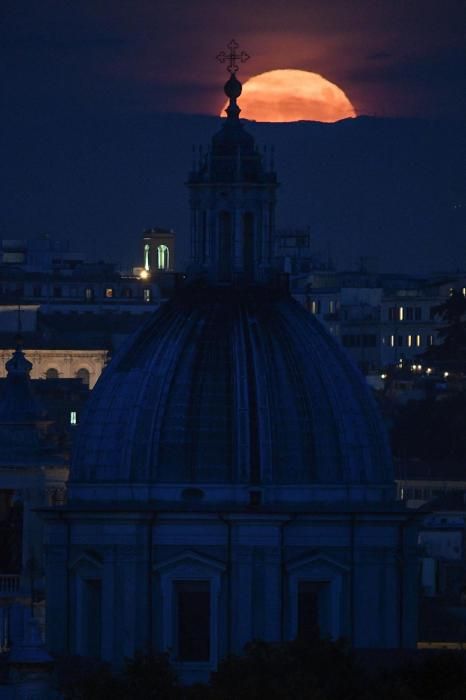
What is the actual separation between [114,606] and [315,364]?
520 centimetres

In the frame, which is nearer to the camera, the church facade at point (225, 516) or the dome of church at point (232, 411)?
the church facade at point (225, 516)

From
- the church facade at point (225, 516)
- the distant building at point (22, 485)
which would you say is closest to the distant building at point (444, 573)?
the church facade at point (225, 516)

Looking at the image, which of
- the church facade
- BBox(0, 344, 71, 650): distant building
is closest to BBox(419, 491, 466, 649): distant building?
the church facade

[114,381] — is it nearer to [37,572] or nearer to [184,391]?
[184,391]

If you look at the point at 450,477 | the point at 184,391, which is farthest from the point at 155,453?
the point at 450,477

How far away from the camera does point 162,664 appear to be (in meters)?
99.7

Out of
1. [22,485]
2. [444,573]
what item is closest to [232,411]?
[22,485]

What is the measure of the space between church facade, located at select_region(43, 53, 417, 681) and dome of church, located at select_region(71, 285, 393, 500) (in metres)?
0.02

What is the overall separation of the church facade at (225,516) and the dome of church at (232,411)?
2 centimetres

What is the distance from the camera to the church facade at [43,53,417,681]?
107m

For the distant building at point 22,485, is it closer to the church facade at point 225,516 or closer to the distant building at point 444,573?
the distant building at point 444,573

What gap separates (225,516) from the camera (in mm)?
107062

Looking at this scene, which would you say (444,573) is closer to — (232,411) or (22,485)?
(22,485)

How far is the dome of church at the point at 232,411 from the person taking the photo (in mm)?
107688
